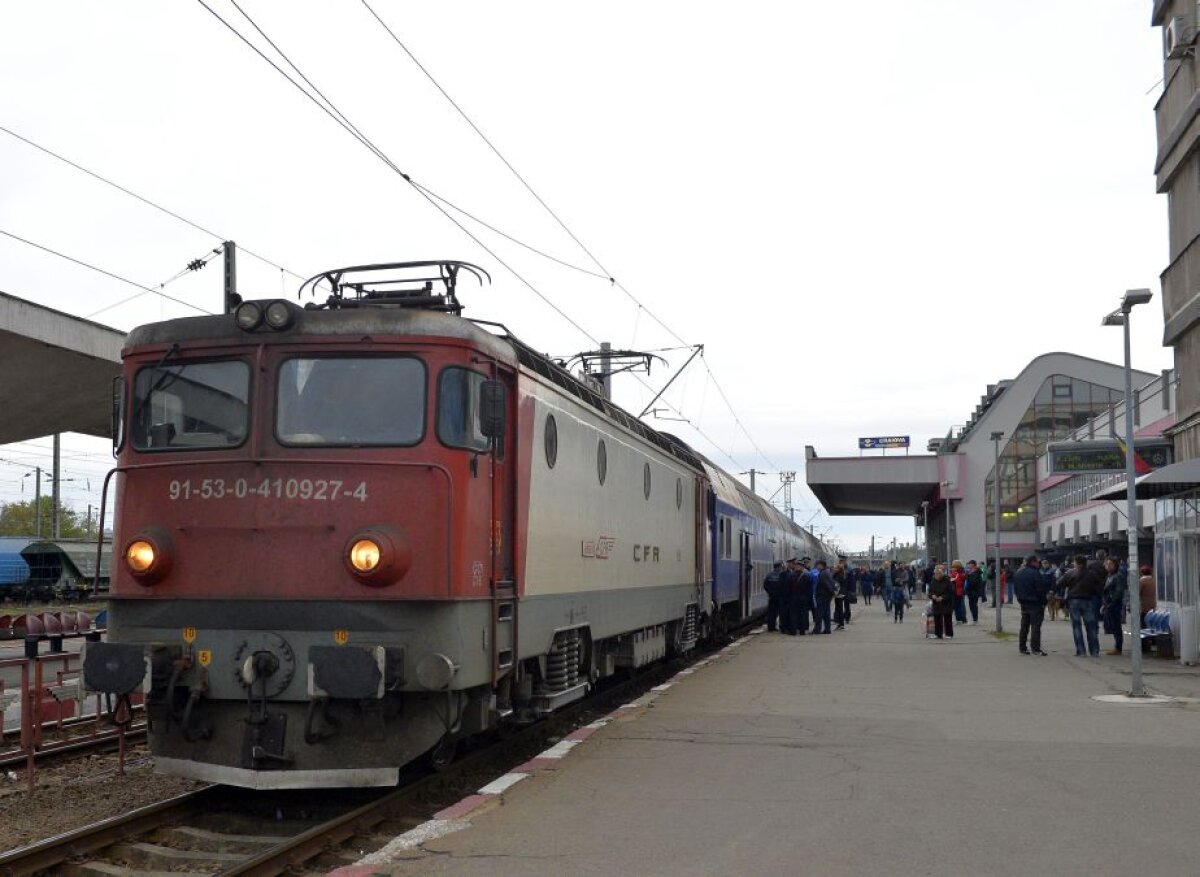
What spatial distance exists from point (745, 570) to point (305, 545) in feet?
60.9

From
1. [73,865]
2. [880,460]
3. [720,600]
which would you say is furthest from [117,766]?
[880,460]

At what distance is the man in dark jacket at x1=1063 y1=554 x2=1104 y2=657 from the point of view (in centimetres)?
1945

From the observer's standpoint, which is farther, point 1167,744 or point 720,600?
point 720,600

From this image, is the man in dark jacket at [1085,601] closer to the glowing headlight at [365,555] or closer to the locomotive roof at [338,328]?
the locomotive roof at [338,328]

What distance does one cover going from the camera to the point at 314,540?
25.7 ft

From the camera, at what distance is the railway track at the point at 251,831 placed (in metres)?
6.82

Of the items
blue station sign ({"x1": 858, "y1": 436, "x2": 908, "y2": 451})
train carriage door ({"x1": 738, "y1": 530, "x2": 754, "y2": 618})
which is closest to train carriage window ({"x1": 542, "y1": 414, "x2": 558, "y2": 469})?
train carriage door ({"x1": 738, "y1": 530, "x2": 754, "y2": 618})

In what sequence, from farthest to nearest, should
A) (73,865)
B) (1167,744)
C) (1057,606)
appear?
(1057,606)
(1167,744)
(73,865)

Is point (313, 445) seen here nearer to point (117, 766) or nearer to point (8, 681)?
point (117, 766)

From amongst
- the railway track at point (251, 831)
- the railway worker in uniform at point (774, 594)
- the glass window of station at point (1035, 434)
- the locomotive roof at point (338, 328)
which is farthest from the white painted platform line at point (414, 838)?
the glass window of station at point (1035, 434)

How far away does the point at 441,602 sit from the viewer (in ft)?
25.6

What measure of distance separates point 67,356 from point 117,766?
24.2 ft

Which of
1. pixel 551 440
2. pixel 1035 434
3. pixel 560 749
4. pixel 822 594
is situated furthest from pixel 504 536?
pixel 1035 434

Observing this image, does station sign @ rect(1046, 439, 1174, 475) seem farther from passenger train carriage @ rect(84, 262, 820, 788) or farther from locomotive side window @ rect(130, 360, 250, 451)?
locomotive side window @ rect(130, 360, 250, 451)
